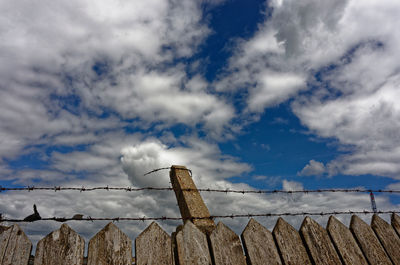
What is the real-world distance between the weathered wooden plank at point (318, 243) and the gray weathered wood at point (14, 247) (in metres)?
2.35

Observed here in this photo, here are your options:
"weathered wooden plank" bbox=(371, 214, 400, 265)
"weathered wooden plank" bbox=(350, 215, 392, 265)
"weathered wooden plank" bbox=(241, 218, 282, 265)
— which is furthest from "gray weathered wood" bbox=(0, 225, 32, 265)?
"weathered wooden plank" bbox=(371, 214, 400, 265)

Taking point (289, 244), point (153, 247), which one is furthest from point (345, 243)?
point (153, 247)

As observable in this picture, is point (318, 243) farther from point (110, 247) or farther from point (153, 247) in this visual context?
point (110, 247)

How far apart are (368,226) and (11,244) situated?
11.3 feet

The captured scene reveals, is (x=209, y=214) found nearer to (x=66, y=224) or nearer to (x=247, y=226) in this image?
(x=247, y=226)

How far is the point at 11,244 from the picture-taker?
1994mm

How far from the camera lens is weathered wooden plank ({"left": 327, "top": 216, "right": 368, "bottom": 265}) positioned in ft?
9.06

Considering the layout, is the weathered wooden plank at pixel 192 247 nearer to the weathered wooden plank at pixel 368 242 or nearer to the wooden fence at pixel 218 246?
the wooden fence at pixel 218 246

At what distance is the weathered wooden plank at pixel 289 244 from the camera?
8.25ft

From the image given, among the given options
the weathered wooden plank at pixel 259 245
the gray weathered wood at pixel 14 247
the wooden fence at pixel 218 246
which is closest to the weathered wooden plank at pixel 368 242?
the wooden fence at pixel 218 246

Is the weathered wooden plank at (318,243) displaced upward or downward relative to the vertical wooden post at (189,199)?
downward

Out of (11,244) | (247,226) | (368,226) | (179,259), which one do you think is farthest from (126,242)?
(368,226)

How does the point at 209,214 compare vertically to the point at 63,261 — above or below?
above

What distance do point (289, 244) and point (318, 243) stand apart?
0.36m
